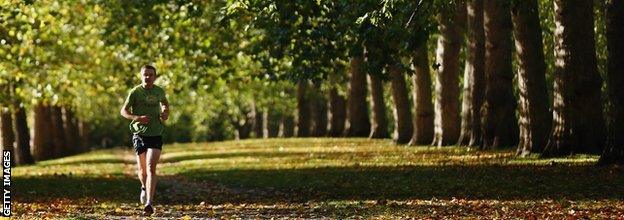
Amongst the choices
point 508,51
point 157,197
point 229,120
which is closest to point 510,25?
point 508,51

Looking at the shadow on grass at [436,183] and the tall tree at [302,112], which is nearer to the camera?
the shadow on grass at [436,183]

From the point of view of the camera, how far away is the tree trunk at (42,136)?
1869 inches

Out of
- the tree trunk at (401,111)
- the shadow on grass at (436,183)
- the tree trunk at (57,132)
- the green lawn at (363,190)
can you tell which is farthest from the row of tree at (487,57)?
the tree trunk at (57,132)

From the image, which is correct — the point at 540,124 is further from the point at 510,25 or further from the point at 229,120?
the point at 229,120

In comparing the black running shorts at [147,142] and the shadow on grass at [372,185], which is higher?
the black running shorts at [147,142]

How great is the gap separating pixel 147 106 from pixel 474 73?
17239 millimetres

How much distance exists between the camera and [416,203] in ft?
54.4

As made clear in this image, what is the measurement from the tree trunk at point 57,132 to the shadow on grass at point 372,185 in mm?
23230

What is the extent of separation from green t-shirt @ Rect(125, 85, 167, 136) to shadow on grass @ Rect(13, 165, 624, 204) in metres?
3.76

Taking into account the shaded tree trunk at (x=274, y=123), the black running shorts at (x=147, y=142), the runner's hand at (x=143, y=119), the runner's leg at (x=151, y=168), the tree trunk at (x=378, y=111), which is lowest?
the runner's leg at (x=151, y=168)

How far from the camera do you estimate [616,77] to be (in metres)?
20.2

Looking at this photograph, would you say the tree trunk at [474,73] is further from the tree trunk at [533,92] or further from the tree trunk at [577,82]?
the tree trunk at [577,82]

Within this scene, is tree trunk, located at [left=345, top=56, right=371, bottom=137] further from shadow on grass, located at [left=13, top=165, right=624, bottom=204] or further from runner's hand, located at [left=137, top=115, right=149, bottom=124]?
runner's hand, located at [left=137, top=115, right=149, bottom=124]

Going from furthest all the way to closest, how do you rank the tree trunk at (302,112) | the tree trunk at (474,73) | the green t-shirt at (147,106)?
1. the tree trunk at (302,112)
2. the tree trunk at (474,73)
3. the green t-shirt at (147,106)
